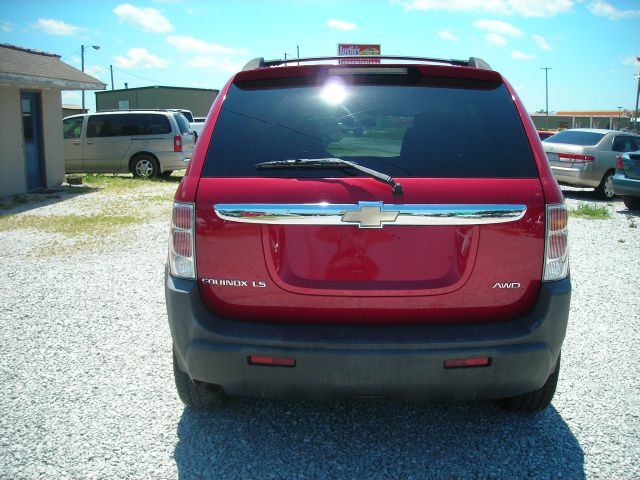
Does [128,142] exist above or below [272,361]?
above

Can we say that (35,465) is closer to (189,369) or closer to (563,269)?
(189,369)

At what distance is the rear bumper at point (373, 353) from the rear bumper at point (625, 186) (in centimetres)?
1043

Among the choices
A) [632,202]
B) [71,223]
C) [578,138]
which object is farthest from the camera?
[578,138]

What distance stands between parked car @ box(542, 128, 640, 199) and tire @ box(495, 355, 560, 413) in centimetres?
1142

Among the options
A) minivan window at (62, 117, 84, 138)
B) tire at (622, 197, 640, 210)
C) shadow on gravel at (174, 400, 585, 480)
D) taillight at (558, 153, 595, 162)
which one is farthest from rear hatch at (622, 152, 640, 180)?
minivan window at (62, 117, 84, 138)

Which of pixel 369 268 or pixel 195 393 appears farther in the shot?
pixel 195 393

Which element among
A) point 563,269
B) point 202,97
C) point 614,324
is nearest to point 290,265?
point 563,269

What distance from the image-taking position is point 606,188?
553 inches

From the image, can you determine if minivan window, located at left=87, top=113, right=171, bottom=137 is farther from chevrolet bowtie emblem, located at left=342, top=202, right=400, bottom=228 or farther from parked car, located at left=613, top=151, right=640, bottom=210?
chevrolet bowtie emblem, located at left=342, top=202, right=400, bottom=228

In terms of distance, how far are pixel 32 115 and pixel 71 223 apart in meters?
5.77

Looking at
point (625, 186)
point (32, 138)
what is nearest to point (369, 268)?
point (625, 186)

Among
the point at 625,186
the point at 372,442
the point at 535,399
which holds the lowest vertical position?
the point at 372,442

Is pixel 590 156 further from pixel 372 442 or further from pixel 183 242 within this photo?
pixel 183 242

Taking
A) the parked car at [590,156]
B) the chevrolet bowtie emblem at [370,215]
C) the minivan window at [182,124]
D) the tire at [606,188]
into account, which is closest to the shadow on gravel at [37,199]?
the minivan window at [182,124]
